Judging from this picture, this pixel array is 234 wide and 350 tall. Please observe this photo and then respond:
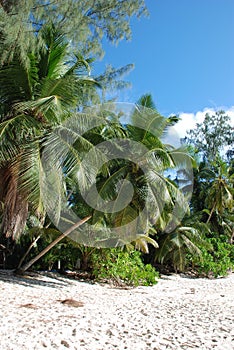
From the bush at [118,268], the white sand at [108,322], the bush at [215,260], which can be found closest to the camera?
the white sand at [108,322]

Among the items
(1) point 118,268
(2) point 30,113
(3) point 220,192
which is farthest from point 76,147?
(3) point 220,192

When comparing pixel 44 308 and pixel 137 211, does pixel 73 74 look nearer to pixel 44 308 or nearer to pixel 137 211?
pixel 137 211

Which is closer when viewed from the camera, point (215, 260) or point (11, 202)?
point (11, 202)

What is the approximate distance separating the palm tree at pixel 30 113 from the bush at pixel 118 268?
17.6ft

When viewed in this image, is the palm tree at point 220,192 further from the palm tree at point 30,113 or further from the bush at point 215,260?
the palm tree at point 30,113

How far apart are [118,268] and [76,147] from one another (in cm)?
639

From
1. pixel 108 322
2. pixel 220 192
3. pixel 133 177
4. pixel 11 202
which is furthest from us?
pixel 220 192

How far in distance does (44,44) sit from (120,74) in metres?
3.60

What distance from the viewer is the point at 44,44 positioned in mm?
8789

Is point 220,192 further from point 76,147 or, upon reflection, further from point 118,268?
point 76,147

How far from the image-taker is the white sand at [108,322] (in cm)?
538

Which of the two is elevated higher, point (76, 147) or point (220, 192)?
point (220, 192)

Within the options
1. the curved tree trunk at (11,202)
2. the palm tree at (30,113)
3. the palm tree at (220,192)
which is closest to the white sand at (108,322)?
the curved tree trunk at (11,202)

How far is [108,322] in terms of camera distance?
6.67 meters
